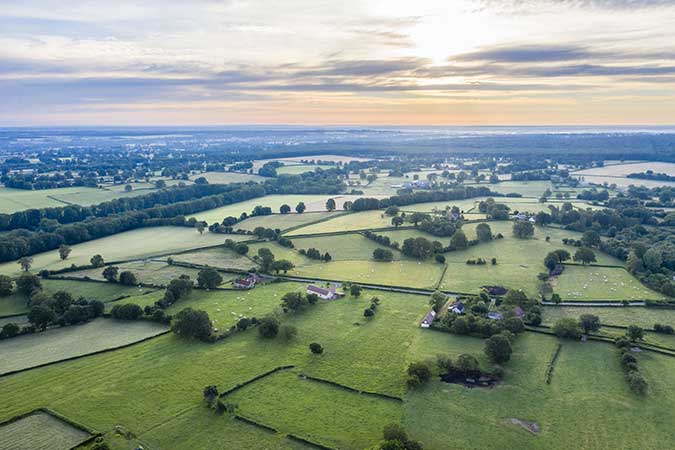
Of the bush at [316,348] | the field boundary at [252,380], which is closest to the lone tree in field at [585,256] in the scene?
the bush at [316,348]

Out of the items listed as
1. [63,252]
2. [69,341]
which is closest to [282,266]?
[69,341]

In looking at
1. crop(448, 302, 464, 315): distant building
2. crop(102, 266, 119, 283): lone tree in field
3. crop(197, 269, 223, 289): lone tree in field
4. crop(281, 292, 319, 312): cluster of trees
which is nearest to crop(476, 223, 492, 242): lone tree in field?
crop(448, 302, 464, 315): distant building

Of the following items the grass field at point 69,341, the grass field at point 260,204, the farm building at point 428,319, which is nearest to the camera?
the grass field at point 69,341

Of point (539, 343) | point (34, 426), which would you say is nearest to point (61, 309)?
point (34, 426)

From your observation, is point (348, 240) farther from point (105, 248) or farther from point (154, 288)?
point (105, 248)

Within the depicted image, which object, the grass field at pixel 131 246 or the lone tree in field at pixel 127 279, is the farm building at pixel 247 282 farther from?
the grass field at pixel 131 246

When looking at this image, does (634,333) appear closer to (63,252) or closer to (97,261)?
(97,261)
